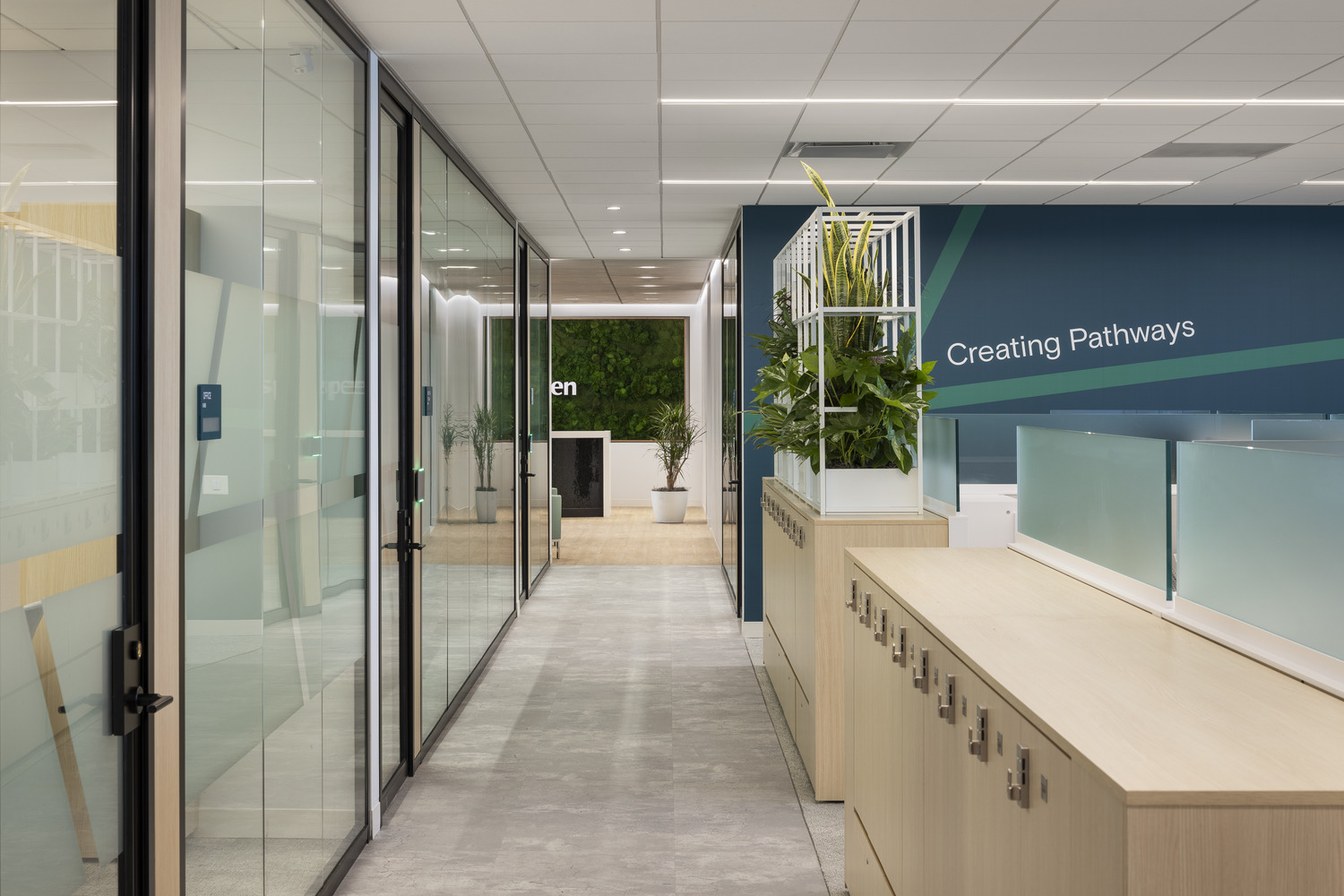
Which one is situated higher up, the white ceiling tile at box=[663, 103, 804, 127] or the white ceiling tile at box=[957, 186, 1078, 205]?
the white ceiling tile at box=[957, 186, 1078, 205]

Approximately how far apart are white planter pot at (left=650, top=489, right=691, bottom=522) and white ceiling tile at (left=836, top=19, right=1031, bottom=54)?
30.8ft

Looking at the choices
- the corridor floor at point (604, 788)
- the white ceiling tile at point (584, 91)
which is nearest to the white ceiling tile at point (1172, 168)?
the white ceiling tile at point (584, 91)

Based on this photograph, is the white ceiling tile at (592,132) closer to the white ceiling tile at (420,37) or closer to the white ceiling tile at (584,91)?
the white ceiling tile at (584,91)

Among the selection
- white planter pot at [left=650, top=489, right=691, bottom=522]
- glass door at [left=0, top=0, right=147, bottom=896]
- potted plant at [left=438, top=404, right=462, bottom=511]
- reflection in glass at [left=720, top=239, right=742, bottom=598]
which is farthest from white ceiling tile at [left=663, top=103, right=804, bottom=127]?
white planter pot at [left=650, top=489, right=691, bottom=522]

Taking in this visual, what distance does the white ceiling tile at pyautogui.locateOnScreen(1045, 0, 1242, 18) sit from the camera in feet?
10.2

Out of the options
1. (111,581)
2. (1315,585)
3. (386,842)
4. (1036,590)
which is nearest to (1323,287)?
(1036,590)

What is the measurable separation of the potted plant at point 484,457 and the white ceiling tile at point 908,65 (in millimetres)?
2607

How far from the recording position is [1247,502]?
1.78m

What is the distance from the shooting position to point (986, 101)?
4.14 m

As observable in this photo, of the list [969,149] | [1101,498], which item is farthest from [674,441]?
[1101,498]

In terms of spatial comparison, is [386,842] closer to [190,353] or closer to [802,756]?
[802,756]

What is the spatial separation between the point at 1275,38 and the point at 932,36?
3.99 ft

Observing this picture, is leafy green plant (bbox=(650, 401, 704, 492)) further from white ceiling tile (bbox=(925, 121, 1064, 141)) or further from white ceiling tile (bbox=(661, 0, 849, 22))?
white ceiling tile (bbox=(661, 0, 849, 22))

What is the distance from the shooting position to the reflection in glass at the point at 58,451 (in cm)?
150
